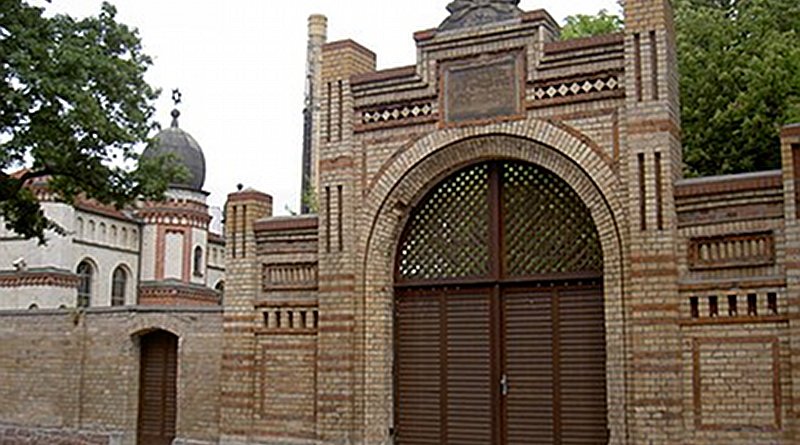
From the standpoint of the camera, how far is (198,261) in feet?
126

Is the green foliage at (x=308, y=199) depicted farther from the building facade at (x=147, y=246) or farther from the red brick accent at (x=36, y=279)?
the red brick accent at (x=36, y=279)

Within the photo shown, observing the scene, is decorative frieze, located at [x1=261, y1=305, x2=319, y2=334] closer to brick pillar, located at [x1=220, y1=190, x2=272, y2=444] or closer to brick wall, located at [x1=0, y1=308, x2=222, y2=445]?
brick pillar, located at [x1=220, y1=190, x2=272, y2=444]

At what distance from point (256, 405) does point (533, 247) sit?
15.0ft

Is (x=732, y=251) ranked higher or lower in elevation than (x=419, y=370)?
higher

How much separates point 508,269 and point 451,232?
0.96m

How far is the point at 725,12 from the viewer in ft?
71.5

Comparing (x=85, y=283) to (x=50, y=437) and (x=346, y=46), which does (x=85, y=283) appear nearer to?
(x=50, y=437)

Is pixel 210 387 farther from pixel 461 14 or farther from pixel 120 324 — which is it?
pixel 461 14

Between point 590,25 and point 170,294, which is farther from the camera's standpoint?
point 170,294

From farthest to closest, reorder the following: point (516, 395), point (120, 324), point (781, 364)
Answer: point (120, 324), point (516, 395), point (781, 364)

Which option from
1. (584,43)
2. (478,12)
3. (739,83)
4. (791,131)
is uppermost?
(739,83)

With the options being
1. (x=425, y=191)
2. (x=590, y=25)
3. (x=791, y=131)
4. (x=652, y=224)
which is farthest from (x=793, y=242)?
(x=590, y=25)

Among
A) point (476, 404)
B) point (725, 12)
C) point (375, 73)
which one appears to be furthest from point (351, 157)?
point (725, 12)

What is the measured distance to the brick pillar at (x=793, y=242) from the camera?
984 cm
